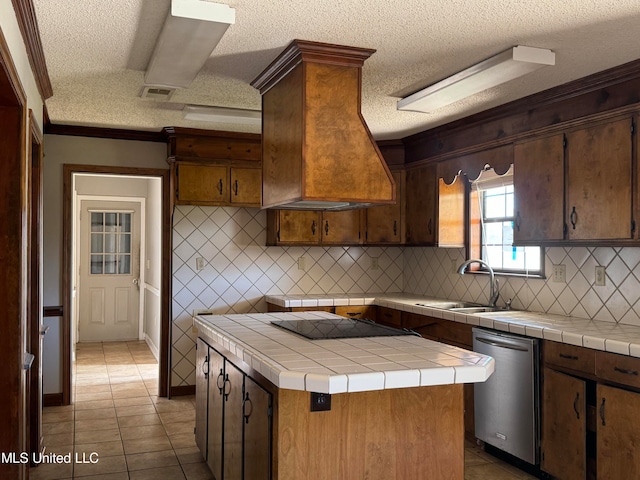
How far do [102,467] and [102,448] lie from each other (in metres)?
0.35

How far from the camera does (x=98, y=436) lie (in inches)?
166

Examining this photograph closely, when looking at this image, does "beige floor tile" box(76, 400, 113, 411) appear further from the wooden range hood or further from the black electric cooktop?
the wooden range hood

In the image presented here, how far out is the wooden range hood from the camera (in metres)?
2.93

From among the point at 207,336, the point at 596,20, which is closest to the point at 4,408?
the point at 207,336

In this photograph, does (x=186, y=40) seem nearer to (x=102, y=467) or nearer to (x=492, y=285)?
(x=102, y=467)

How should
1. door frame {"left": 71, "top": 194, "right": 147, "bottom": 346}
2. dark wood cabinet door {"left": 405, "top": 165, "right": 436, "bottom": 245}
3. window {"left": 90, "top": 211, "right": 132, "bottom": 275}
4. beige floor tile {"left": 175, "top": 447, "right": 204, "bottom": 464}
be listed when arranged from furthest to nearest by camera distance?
window {"left": 90, "top": 211, "right": 132, "bottom": 275} → door frame {"left": 71, "top": 194, "right": 147, "bottom": 346} → dark wood cabinet door {"left": 405, "top": 165, "right": 436, "bottom": 245} → beige floor tile {"left": 175, "top": 447, "right": 204, "bottom": 464}

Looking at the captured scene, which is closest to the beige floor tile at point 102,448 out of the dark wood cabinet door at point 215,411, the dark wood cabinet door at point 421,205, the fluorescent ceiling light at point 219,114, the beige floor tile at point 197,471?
the beige floor tile at point 197,471

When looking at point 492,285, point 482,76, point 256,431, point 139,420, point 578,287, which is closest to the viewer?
point 256,431

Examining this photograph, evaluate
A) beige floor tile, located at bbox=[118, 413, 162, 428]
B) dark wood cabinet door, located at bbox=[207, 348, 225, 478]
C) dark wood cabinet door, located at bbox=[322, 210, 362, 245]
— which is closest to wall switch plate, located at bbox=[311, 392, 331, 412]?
dark wood cabinet door, located at bbox=[207, 348, 225, 478]

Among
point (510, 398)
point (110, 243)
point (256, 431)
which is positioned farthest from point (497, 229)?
point (110, 243)

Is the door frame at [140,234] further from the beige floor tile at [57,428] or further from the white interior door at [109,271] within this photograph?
the beige floor tile at [57,428]

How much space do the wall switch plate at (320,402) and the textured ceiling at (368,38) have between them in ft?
5.06

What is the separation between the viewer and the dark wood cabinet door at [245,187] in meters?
5.29

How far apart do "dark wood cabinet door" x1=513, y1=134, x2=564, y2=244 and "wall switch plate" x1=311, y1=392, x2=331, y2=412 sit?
2019 mm
